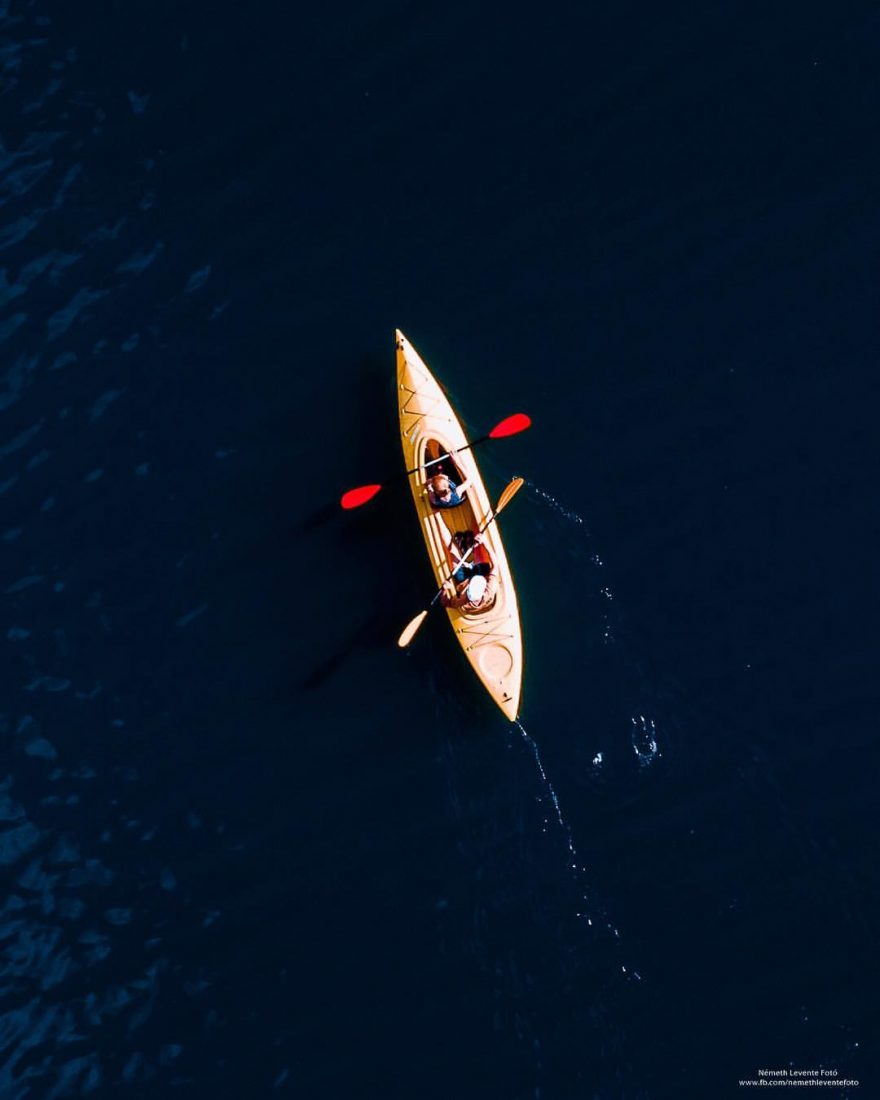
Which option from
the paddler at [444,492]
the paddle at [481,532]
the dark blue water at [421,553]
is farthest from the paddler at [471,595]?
the paddler at [444,492]

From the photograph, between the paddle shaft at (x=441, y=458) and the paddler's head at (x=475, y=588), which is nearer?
the paddler's head at (x=475, y=588)

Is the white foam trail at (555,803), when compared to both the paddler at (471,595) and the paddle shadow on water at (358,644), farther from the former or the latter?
the paddle shadow on water at (358,644)

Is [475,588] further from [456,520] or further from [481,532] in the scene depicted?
[456,520]

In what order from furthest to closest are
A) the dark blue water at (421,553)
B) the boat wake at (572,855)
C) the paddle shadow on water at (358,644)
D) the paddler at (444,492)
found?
1. the paddler at (444,492)
2. the paddle shadow on water at (358,644)
3. the boat wake at (572,855)
4. the dark blue water at (421,553)

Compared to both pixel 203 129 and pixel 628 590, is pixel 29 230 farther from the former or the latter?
pixel 628 590

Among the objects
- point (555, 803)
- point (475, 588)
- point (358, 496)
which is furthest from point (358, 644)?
point (555, 803)

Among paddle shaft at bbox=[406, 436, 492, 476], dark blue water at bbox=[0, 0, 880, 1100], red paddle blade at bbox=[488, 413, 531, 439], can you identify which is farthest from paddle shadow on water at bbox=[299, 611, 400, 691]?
red paddle blade at bbox=[488, 413, 531, 439]

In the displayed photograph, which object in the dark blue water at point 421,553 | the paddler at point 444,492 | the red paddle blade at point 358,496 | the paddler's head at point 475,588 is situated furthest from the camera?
the paddler at point 444,492

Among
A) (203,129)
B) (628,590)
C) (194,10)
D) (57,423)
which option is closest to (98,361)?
(57,423)
